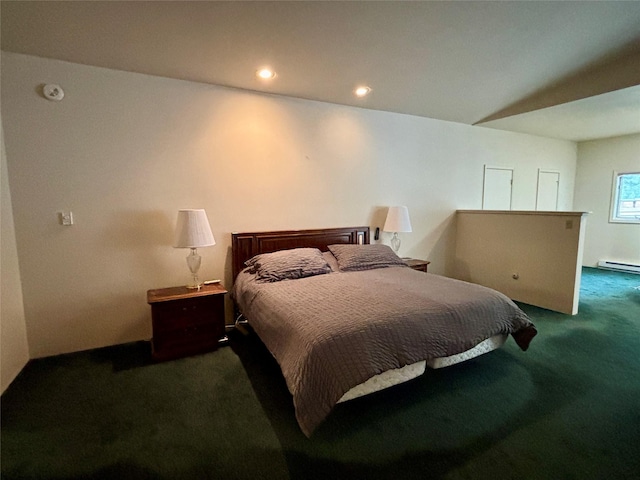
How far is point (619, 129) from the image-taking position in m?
5.14

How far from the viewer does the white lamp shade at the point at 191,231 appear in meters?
2.68

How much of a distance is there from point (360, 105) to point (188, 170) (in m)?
2.17

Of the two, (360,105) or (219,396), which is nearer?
(219,396)

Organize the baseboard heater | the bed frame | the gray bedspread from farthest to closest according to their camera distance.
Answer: the baseboard heater < the bed frame < the gray bedspread

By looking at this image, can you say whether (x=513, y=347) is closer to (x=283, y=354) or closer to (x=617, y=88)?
(x=283, y=354)

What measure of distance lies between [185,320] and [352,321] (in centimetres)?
160

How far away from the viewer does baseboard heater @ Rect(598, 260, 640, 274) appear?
18.0 feet

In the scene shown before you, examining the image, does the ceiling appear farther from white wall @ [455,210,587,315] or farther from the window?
the window

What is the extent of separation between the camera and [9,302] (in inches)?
90.8

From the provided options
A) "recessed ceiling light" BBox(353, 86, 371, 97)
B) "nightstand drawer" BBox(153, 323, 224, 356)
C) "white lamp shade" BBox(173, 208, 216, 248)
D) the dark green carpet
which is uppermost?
"recessed ceiling light" BBox(353, 86, 371, 97)

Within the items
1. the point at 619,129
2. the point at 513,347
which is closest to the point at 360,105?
the point at 513,347

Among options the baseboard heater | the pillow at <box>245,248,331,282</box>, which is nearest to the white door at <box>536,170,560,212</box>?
the baseboard heater

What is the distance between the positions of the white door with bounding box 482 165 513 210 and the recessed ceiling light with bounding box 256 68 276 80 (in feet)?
12.2

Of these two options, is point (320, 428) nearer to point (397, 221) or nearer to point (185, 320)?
point (185, 320)
